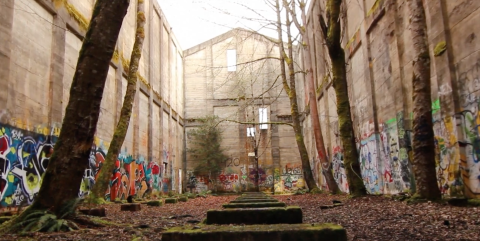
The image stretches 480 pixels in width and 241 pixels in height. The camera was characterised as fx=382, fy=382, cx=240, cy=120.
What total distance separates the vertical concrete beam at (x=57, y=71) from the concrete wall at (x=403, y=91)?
1029cm

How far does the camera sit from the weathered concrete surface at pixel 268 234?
2980mm

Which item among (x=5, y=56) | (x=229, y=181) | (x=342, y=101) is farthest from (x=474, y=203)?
(x=229, y=181)

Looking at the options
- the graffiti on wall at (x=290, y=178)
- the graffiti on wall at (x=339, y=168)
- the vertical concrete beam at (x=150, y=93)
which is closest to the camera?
the graffiti on wall at (x=339, y=168)

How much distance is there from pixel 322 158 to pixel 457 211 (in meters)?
11.2

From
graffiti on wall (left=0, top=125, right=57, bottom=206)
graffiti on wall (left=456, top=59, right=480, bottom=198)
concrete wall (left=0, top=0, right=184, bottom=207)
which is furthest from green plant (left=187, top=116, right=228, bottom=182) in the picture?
graffiti on wall (left=456, top=59, right=480, bottom=198)

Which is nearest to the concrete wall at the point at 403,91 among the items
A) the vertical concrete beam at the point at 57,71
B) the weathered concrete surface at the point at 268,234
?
the weathered concrete surface at the point at 268,234

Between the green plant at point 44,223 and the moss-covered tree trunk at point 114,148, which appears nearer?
the green plant at point 44,223

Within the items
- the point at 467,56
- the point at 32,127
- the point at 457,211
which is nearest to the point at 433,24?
the point at 467,56

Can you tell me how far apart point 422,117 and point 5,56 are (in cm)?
980

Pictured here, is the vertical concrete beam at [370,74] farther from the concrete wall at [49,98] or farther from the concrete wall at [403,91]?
the concrete wall at [49,98]

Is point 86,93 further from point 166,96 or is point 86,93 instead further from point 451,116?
point 166,96

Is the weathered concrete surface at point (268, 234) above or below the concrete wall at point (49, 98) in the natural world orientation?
below

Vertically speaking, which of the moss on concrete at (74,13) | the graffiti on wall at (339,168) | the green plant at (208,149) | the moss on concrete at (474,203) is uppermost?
the moss on concrete at (74,13)

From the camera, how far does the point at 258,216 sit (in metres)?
4.71
